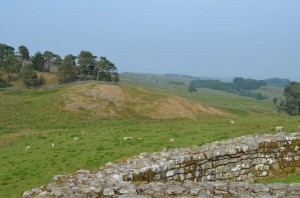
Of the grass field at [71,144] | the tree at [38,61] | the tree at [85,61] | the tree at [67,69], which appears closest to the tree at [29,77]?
the tree at [67,69]

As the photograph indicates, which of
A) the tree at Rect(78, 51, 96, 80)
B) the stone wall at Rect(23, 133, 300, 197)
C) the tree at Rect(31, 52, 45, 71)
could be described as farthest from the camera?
the tree at Rect(31, 52, 45, 71)

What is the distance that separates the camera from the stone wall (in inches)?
304

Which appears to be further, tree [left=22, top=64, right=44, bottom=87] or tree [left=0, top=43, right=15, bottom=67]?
tree [left=0, top=43, right=15, bottom=67]

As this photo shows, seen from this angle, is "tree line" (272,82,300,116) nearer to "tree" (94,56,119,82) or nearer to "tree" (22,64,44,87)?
"tree" (94,56,119,82)

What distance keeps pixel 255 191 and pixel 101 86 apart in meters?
57.0

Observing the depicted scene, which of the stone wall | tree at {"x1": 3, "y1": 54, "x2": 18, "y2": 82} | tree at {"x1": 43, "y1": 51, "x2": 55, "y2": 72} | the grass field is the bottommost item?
the grass field

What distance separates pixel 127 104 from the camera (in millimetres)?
57781

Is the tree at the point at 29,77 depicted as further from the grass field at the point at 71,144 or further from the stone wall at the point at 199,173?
the stone wall at the point at 199,173

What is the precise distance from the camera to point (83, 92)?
6084 cm

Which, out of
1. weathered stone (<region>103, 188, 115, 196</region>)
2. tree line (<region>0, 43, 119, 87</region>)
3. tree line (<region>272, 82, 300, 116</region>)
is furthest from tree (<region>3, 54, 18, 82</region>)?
weathered stone (<region>103, 188, 115, 196</region>)

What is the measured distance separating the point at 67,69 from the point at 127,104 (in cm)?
3473

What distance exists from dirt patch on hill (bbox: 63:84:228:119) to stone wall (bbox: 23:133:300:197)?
40.1 meters

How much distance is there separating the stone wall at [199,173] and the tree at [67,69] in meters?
77.2

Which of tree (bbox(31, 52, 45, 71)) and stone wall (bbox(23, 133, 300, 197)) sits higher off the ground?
tree (bbox(31, 52, 45, 71))
